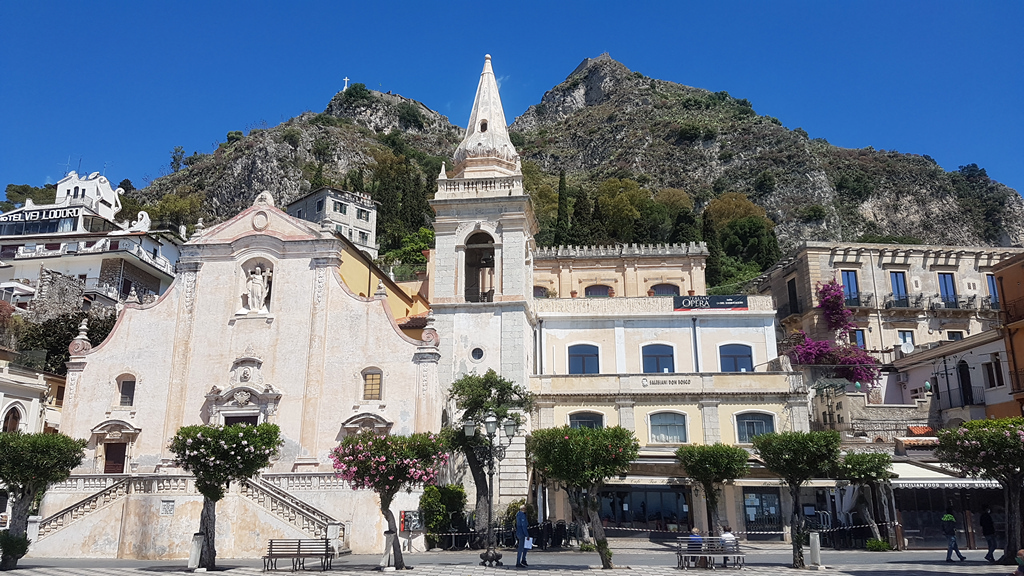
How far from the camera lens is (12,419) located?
37.2m

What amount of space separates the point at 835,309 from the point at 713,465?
21.7 metres

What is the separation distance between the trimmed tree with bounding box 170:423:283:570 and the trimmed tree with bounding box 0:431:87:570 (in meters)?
4.10

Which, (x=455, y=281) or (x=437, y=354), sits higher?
(x=455, y=281)

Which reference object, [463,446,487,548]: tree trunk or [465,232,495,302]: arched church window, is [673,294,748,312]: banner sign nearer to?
[465,232,495,302]: arched church window

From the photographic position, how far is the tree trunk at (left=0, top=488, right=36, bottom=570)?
858 inches

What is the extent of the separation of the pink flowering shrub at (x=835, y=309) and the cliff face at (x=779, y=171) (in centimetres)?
5705

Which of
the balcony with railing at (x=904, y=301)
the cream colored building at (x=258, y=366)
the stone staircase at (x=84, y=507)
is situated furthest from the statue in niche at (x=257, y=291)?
the balcony with railing at (x=904, y=301)

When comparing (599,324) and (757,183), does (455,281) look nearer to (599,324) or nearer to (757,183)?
(599,324)

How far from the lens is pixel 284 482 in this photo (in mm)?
29172

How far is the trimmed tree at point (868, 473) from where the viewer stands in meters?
28.8

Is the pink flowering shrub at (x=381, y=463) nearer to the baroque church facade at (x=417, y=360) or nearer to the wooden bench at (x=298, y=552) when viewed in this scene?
the wooden bench at (x=298, y=552)

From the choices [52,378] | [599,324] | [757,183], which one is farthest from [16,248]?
[757,183]

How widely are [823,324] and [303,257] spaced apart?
32.2 m

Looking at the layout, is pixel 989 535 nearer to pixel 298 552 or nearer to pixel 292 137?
pixel 298 552
